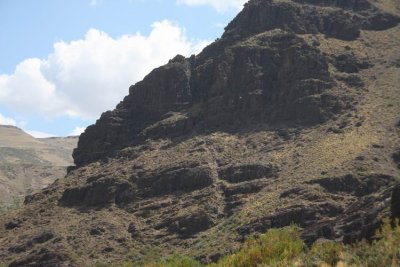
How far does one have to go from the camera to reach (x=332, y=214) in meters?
85.6

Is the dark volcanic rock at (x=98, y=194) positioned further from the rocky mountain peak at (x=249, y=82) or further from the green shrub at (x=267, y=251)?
the green shrub at (x=267, y=251)

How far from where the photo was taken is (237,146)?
380 feet

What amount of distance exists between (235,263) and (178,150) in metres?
78.6

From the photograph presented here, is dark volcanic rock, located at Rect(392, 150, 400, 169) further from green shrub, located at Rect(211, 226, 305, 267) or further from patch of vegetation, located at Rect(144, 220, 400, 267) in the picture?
patch of vegetation, located at Rect(144, 220, 400, 267)

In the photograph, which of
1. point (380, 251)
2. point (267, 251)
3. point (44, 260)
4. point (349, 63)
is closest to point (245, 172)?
point (44, 260)

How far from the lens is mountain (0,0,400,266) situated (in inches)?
3688

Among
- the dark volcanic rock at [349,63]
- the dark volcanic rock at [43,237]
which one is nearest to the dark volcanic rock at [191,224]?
the dark volcanic rock at [43,237]

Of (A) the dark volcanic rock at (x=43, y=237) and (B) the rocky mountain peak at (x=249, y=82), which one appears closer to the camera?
(A) the dark volcanic rock at (x=43, y=237)

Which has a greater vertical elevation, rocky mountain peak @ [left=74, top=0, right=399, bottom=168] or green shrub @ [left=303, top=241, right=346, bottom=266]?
rocky mountain peak @ [left=74, top=0, right=399, bottom=168]

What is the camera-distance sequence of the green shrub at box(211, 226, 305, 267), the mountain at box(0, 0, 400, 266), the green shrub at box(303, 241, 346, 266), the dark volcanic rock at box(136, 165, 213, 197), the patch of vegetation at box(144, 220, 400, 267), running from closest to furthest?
the patch of vegetation at box(144, 220, 400, 267), the green shrub at box(303, 241, 346, 266), the green shrub at box(211, 226, 305, 267), the mountain at box(0, 0, 400, 266), the dark volcanic rock at box(136, 165, 213, 197)

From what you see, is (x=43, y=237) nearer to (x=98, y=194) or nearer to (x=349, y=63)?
(x=98, y=194)

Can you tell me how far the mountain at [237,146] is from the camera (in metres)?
93.7

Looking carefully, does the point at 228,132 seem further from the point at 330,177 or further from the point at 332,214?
the point at 332,214

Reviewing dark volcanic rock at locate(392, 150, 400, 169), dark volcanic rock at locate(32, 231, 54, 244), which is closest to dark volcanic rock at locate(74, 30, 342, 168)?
dark volcanic rock at locate(392, 150, 400, 169)
